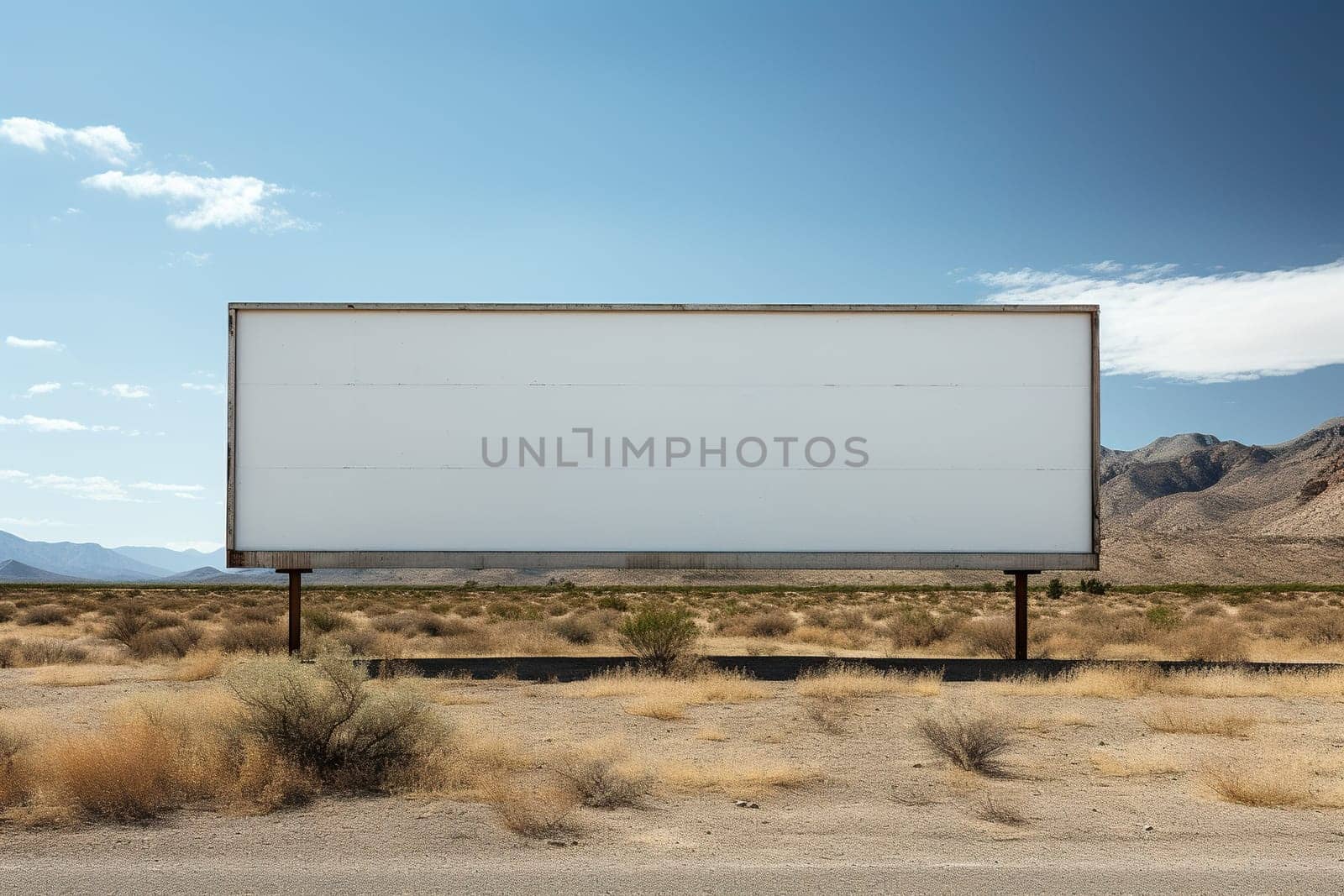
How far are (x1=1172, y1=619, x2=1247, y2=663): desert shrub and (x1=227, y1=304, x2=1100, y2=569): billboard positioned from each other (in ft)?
13.8

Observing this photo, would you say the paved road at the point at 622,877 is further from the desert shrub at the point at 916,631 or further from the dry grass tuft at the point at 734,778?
the desert shrub at the point at 916,631

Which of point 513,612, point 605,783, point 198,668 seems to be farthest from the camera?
point 513,612

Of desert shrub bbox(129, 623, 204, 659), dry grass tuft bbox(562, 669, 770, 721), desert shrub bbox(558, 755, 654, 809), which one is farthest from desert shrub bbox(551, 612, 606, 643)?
desert shrub bbox(558, 755, 654, 809)

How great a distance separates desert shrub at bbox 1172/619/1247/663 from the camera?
64.0 ft

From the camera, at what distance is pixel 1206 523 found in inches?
4865

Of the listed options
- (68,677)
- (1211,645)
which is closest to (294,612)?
(68,677)

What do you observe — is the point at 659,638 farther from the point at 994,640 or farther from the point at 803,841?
the point at 803,841

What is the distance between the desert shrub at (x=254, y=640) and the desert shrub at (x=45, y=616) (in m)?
13.5

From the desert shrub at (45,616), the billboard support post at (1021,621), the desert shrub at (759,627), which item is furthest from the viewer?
the desert shrub at (45,616)

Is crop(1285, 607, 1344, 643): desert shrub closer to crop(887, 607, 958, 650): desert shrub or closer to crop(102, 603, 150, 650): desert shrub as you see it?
crop(887, 607, 958, 650): desert shrub

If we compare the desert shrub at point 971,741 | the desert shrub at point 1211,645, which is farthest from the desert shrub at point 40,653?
the desert shrub at point 1211,645

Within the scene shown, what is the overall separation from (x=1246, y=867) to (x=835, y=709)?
6459 millimetres

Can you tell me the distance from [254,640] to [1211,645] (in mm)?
20020

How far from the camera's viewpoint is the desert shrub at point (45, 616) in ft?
98.4
